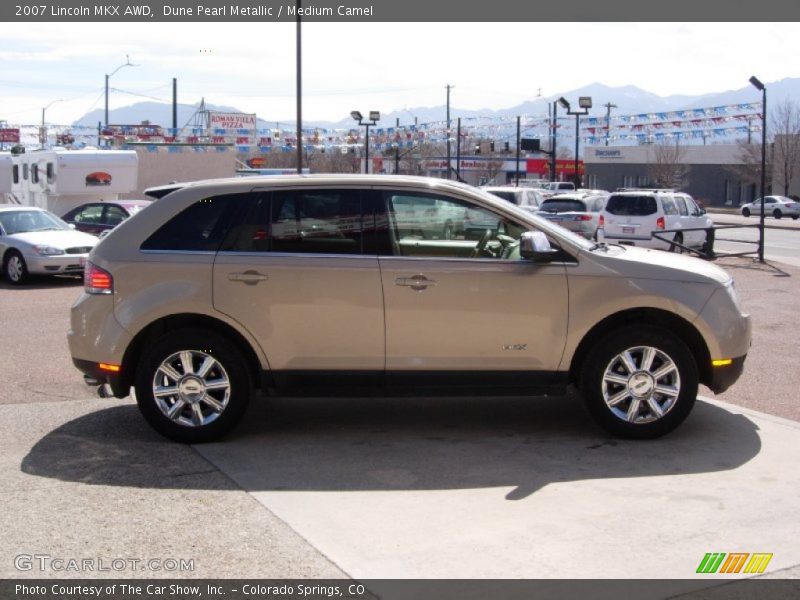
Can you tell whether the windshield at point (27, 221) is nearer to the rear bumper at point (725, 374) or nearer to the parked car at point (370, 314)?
the parked car at point (370, 314)

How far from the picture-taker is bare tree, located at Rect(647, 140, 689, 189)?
7312 cm

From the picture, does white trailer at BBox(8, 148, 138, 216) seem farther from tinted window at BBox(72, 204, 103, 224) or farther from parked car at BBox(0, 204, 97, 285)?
parked car at BBox(0, 204, 97, 285)

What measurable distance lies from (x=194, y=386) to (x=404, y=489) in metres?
1.71

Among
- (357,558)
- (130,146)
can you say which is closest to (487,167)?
(130,146)

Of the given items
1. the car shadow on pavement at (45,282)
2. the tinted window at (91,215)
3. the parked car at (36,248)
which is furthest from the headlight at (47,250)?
the tinted window at (91,215)

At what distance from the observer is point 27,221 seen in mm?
18859

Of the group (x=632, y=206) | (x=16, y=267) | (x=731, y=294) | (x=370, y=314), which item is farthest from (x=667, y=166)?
(x=370, y=314)

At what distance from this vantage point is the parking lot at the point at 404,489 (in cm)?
484

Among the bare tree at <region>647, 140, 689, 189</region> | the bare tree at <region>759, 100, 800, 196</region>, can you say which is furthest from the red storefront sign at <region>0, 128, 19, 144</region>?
the bare tree at <region>759, 100, 800, 196</region>

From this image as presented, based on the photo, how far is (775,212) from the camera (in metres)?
57.1

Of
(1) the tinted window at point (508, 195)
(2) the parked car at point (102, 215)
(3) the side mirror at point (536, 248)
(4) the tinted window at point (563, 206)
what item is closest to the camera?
(3) the side mirror at point (536, 248)

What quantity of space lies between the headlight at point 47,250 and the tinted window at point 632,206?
1314 centimetres

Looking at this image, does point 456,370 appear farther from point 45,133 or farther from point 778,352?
point 45,133

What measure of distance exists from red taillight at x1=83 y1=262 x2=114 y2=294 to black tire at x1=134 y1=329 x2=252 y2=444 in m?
0.50
